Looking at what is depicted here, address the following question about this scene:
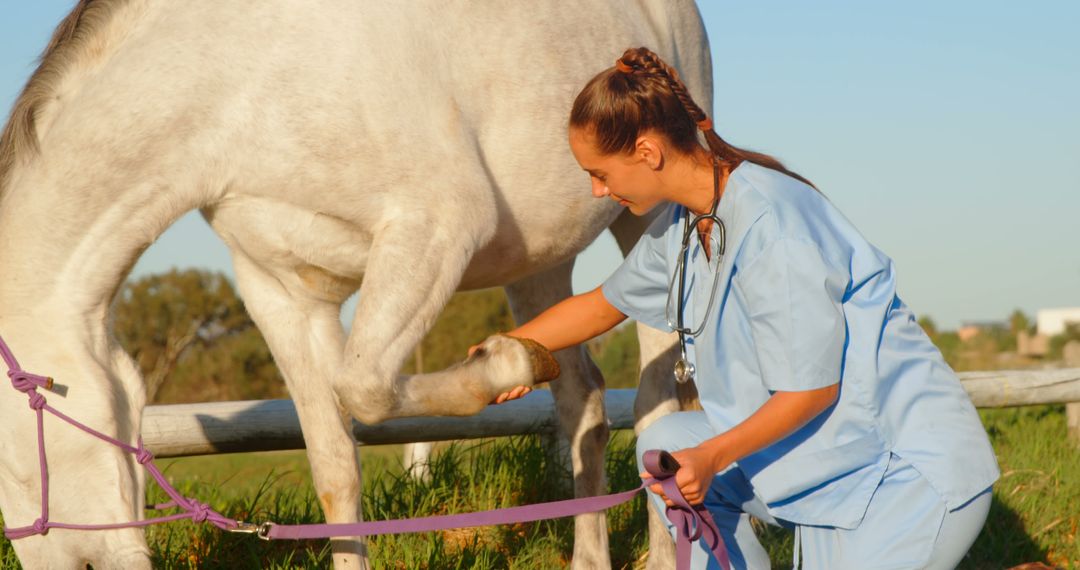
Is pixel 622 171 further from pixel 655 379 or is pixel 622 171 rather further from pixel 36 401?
pixel 655 379

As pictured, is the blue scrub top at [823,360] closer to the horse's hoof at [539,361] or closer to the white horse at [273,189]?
the horse's hoof at [539,361]

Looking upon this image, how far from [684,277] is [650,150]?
1.34ft

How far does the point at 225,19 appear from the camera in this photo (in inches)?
124

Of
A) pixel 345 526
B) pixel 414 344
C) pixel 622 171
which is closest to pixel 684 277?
pixel 622 171

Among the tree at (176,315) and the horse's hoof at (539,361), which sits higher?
the tree at (176,315)

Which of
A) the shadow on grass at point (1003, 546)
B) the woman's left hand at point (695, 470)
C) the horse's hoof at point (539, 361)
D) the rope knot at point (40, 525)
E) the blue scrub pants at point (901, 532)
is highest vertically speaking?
the rope knot at point (40, 525)

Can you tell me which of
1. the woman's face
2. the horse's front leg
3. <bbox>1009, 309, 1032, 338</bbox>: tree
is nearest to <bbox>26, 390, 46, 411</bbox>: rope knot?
the horse's front leg

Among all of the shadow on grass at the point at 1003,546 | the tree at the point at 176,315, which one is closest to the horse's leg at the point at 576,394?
the shadow on grass at the point at 1003,546

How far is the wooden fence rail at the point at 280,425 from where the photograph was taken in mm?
4414

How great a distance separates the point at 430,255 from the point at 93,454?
1029 mm

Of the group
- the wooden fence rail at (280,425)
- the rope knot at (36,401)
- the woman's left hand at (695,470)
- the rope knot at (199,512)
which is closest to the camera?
the woman's left hand at (695,470)

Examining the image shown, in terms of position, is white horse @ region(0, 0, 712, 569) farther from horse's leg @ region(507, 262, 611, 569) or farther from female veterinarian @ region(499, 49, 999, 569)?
horse's leg @ region(507, 262, 611, 569)

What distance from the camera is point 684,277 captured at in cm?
300

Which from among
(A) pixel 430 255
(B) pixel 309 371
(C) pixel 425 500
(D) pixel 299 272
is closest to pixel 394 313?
(A) pixel 430 255
